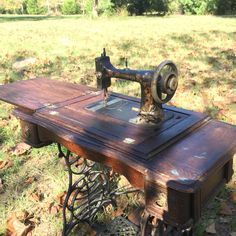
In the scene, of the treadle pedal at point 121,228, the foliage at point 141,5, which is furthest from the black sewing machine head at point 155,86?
the foliage at point 141,5

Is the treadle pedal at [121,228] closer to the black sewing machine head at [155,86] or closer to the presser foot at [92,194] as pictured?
the presser foot at [92,194]

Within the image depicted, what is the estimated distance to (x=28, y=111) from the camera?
2.11 metres

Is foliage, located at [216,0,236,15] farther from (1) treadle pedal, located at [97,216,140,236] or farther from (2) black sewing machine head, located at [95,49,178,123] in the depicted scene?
(2) black sewing machine head, located at [95,49,178,123]

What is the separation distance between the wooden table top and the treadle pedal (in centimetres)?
96

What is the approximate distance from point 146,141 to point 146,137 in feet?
0.15

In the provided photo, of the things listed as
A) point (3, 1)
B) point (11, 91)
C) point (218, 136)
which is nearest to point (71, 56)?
point (11, 91)

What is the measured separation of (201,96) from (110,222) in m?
2.47

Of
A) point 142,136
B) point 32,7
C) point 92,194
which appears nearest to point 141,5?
point 32,7

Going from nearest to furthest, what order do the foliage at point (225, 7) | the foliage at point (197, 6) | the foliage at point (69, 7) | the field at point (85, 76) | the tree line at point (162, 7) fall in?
the field at point (85, 76) → the foliage at point (225, 7) → the tree line at point (162, 7) → the foliage at point (197, 6) → the foliage at point (69, 7)

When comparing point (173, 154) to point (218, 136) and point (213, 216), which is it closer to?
point (218, 136)

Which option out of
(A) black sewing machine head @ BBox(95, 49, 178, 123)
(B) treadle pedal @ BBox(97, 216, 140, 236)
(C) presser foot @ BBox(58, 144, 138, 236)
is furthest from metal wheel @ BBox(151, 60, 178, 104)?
(B) treadle pedal @ BBox(97, 216, 140, 236)

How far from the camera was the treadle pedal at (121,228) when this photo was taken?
244cm

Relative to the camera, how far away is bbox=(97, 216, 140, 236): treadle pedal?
96.1 inches

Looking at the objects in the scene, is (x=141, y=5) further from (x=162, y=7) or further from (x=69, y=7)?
(x=69, y=7)
